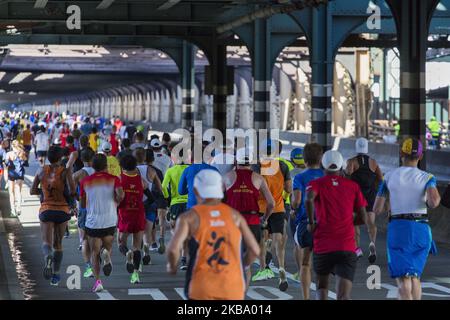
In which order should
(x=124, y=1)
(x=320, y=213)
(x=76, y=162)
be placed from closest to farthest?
(x=320, y=213) → (x=76, y=162) → (x=124, y=1)

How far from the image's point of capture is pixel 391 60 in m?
73.6

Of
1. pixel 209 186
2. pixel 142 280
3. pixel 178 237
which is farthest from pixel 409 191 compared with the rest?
pixel 142 280

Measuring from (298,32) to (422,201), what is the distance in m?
29.4

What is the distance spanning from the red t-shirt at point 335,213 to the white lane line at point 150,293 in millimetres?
4135

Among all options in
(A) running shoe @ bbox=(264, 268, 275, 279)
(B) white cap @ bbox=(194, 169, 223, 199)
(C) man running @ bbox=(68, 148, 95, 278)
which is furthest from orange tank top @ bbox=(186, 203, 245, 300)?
(A) running shoe @ bbox=(264, 268, 275, 279)

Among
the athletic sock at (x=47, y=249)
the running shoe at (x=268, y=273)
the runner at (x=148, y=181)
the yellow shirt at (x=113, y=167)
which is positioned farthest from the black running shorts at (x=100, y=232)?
the yellow shirt at (x=113, y=167)

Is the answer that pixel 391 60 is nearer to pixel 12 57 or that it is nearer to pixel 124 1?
pixel 12 57

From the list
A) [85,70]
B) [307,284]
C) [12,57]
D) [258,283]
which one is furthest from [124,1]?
[85,70]

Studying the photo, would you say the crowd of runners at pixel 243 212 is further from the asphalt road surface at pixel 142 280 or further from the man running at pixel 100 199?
the asphalt road surface at pixel 142 280

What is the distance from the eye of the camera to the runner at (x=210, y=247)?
32.7 ft

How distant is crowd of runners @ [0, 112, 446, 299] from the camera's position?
10023 mm

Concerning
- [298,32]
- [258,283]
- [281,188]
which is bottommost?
[258,283]

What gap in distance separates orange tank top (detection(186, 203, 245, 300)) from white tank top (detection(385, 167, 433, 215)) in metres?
3.96

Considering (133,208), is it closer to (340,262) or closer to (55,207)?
(55,207)
